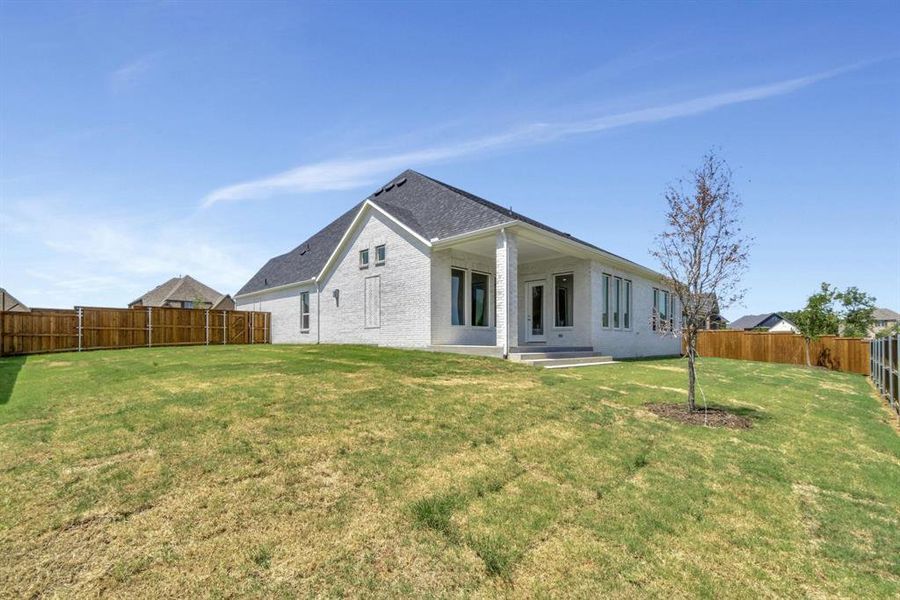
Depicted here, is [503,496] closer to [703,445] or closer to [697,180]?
[703,445]

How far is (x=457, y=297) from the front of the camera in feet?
48.4

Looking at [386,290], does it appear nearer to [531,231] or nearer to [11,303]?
[531,231]

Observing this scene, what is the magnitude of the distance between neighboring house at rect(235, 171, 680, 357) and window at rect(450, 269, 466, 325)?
0.12ft

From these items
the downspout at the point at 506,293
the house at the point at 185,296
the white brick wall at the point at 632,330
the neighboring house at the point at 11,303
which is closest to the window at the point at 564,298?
the white brick wall at the point at 632,330

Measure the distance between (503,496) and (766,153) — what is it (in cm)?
1053

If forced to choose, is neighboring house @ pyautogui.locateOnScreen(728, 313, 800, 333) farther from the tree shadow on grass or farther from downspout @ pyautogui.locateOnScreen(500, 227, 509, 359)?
the tree shadow on grass

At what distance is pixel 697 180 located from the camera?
662cm

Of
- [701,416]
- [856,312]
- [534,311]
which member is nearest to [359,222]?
[534,311]

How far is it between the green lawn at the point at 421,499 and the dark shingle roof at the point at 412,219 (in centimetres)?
844

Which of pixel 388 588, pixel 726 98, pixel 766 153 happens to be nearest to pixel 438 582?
pixel 388 588

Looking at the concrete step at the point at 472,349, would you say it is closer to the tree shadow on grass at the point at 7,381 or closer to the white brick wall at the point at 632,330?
the white brick wall at the point at 632,330

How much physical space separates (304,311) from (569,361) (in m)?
13.5

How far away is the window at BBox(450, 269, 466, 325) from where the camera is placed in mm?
14508

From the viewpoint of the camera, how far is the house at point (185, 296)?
46.2 metres
